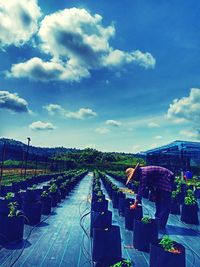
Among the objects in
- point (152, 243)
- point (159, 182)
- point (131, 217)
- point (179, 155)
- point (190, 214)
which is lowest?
point (190, 214)

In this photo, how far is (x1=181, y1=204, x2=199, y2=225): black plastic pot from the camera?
6.23 m

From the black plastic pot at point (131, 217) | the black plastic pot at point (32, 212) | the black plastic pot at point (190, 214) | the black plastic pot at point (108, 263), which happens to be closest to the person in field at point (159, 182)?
the black plastic pot at point (131, 217)

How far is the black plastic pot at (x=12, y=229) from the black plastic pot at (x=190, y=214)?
4.09 m

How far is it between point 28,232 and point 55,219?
1.26m

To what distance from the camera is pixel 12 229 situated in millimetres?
4219

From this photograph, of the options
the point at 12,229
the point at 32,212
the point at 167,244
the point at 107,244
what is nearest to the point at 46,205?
the point at 32,212

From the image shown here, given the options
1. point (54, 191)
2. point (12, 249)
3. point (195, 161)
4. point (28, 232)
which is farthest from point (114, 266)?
point (195, 161)

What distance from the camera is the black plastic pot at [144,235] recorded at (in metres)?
4.02

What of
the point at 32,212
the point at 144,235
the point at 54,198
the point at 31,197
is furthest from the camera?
the point at 54,198

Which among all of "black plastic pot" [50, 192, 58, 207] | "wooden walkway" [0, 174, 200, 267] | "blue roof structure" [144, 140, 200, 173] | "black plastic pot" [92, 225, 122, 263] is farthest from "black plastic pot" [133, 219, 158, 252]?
"blue roof structure" [144, 140, 200, 173]

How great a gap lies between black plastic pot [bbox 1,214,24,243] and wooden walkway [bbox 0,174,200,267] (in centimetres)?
18

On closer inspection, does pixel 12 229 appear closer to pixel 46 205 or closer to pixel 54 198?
pixel 46 205

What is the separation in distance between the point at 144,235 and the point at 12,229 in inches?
87.8

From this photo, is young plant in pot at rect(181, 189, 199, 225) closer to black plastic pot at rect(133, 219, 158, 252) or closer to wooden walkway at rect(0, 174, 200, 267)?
wooden walkway at rect(0, 174, 200, 267)
